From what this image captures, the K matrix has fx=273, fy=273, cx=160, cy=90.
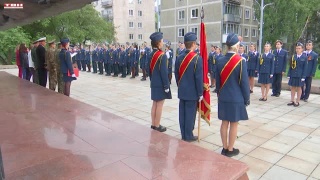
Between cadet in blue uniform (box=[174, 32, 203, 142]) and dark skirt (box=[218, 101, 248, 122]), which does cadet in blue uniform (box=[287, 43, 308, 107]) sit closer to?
cadet in blue uniform (box=[174, 32, 203, 142])

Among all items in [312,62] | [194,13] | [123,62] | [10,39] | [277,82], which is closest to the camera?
[312,62]

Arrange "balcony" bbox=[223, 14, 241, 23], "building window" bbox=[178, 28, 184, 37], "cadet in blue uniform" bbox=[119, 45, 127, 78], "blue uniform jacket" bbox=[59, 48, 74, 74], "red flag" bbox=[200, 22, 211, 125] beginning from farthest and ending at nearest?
1. "building window" bbox=[178, 28, 184, 37]
2. "balcony" bbox=[223, 14, 241, 23]
3. "cadet in blue uniform" bbox=[119, 45, 127, 78]
4. "blue uniform jacket" bbox=[59, 48, 74, 74]
5. "red flag" bbox=[200, 22, 211, 125]

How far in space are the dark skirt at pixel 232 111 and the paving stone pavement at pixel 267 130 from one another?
622mm

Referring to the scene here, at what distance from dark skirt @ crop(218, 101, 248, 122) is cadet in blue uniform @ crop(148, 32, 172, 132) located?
1.23 metres

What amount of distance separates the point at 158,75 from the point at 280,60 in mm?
5028

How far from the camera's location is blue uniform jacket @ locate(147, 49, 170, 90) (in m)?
4.78

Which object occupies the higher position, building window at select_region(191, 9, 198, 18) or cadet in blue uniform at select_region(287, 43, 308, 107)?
building window at select_region(191, 9, 198, 18)

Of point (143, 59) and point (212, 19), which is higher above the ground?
point (212, 19)

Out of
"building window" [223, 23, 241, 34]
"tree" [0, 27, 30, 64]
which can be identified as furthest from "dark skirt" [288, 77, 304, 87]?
"building window" [223, 23, 241, 34]

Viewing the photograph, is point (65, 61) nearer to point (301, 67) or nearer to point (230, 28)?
point (301, 67)

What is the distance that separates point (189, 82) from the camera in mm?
4414

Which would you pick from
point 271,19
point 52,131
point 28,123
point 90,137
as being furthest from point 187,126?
point 271,19

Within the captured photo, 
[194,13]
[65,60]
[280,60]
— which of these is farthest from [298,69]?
[194,13]

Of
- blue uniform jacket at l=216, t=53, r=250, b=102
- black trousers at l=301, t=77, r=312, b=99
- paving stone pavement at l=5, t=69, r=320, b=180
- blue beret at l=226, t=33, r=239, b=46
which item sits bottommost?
paving stone pavement at l=5, t=69, r=320, b=180
